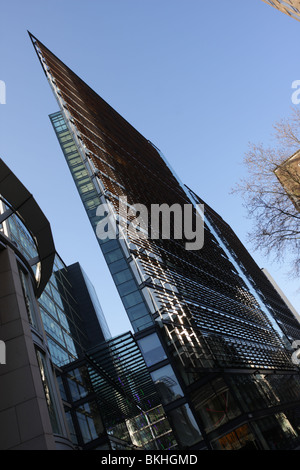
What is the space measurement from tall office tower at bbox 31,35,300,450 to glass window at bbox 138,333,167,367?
0.05m

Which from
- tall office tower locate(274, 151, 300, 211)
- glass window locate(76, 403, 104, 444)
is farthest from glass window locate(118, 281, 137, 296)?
tall office tower locate(274, 151, 300, 211)

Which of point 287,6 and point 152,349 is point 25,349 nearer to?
point 152,349

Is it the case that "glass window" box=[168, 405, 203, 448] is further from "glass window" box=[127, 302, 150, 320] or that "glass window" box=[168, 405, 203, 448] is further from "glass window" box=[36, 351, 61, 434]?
"glass window" box=[36, 351, 61, 434]

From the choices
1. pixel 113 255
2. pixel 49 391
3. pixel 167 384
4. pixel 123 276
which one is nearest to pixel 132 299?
pixel 123 276

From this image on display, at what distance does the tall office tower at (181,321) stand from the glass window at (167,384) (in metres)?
0.05

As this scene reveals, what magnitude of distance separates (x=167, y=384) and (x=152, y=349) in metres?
1.95

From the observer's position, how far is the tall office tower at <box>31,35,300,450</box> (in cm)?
1692

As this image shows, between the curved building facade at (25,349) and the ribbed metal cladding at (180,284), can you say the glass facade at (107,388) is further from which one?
the curved building facade at (25,349)

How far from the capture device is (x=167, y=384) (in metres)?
17.6

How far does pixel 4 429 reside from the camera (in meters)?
7.30

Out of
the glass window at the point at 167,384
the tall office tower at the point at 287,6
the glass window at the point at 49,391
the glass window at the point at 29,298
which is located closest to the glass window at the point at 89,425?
the glass window at the point at 167,384

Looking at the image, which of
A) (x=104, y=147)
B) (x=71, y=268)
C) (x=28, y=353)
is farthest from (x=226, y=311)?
(x=71, y=268)
